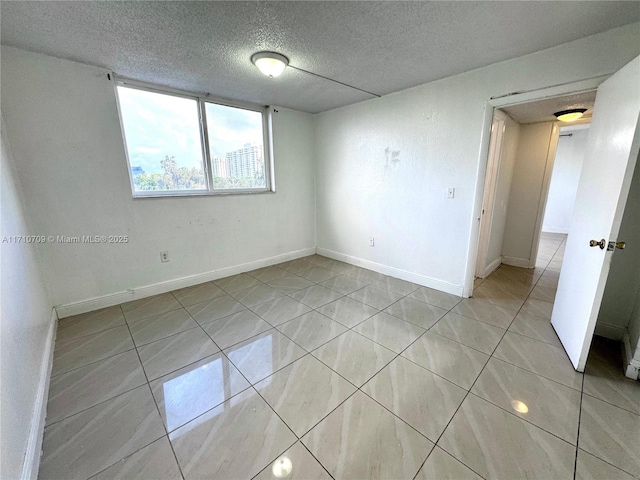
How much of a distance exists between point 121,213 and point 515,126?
195 inches

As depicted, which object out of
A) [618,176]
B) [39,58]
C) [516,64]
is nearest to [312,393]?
[618,176]

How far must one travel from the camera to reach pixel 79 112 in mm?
2352

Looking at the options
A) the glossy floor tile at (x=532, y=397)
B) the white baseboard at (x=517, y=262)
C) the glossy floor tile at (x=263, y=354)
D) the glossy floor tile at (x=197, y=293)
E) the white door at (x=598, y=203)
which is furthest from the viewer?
the white baseboard at (x=517, y=262)

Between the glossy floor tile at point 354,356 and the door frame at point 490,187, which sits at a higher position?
the door frame at point 490,187

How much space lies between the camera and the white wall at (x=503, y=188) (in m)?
3.39

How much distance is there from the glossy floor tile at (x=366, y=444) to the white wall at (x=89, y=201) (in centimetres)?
255

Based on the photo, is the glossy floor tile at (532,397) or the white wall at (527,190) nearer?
the glossy floor tile at (532,397)

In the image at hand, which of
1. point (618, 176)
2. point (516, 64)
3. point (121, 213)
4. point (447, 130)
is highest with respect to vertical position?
point (516, 64)

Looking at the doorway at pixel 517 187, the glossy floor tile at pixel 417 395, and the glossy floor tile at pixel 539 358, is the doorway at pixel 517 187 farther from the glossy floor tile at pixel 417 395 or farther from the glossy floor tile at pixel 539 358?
the glossy floor tile at pixel 417 395

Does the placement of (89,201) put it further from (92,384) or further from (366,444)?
(366,444)

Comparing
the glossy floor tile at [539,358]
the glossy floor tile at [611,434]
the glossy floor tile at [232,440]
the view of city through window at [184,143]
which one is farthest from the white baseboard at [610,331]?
the view of city through window at [184,143]

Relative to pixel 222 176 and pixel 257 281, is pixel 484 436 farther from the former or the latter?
pixel 222 176

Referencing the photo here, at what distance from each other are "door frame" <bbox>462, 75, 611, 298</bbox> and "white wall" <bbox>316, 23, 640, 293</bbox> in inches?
0.9

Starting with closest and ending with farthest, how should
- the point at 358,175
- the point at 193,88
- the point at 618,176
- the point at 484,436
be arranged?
the point at 484,436
the point at 618,176
the point at 193,88
the point at 358,175
